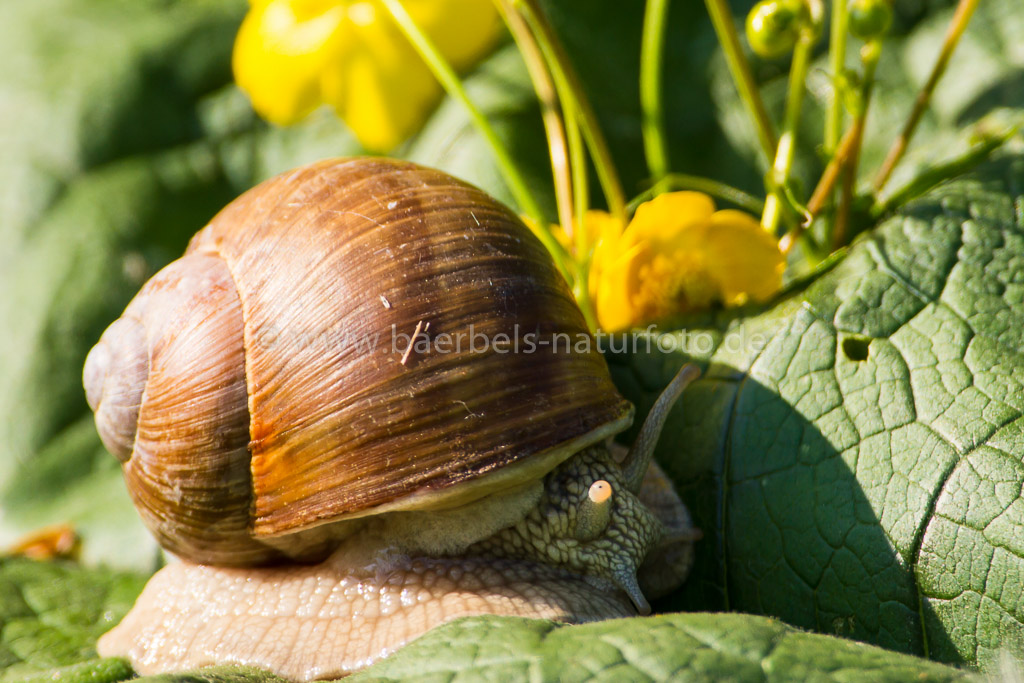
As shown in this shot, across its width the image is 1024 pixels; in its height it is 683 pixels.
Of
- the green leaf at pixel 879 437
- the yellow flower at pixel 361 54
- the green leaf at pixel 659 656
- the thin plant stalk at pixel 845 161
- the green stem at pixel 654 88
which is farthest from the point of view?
the yellow flower at pixel 361 54

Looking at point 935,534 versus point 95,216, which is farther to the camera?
point 95,216

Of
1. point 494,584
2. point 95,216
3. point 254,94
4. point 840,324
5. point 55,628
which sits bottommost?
point 55,628

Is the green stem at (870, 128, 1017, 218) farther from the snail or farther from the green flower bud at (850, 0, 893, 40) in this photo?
the snail

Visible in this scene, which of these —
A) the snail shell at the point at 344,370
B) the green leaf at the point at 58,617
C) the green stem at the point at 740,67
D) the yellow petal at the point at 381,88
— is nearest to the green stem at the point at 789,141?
the green stem at the point at 740,67

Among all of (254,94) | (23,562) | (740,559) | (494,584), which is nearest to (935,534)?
(740,559)

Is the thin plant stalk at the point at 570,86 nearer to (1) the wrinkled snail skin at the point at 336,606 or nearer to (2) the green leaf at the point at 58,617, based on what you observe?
(1) the wrinkled snail skin at the point at 336,606

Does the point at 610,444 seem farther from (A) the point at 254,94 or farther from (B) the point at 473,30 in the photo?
(A) the point at 254,94
